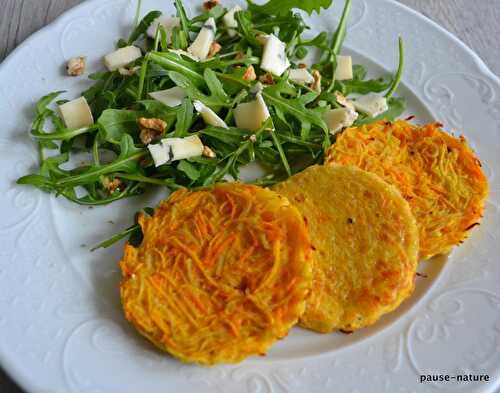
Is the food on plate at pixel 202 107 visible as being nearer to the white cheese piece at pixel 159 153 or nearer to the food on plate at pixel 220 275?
the white cheese piece at pixel 159 153

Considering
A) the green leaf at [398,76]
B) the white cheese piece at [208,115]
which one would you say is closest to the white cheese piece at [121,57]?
the white cheese piece at [208,115]

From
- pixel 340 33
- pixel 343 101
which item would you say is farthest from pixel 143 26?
pixel 343 101

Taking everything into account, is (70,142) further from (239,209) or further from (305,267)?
(305,267)

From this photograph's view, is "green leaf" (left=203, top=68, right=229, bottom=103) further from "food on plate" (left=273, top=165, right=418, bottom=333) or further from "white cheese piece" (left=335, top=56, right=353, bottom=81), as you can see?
"white cheese piece" (left=335, top=56, right=353, bottom=81)

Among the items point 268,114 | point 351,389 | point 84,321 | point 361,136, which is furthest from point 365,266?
point 84,321

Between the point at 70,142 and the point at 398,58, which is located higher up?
the point at 398,58

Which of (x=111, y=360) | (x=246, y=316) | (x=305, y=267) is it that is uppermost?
(x=305, y=267)
